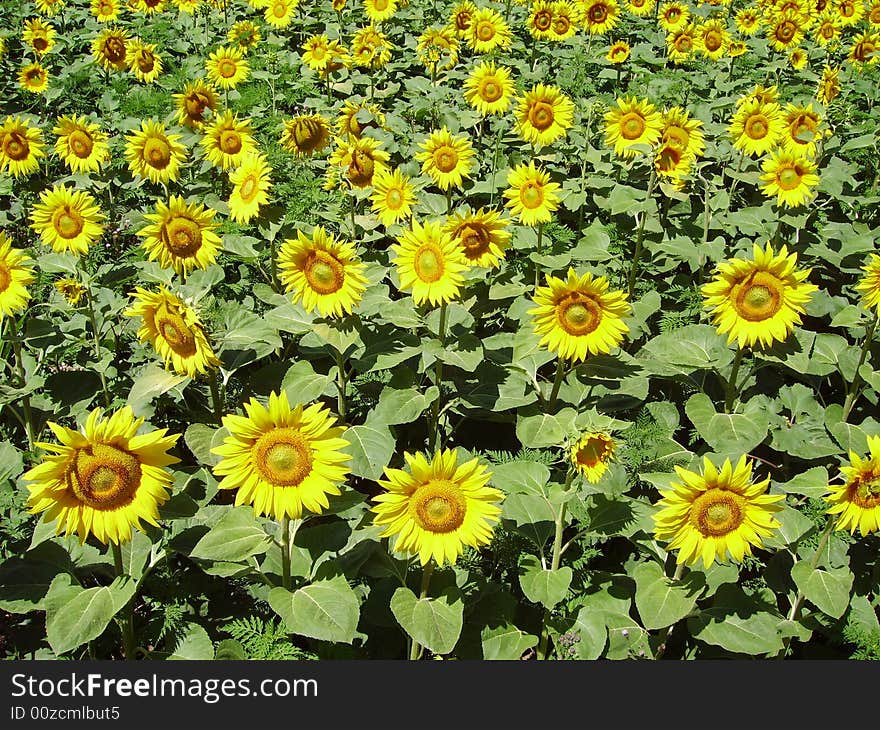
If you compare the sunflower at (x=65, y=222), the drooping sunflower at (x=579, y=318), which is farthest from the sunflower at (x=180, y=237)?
the drooping sunflower at (x=579, y=318)

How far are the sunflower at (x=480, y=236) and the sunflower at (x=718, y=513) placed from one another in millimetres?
1536

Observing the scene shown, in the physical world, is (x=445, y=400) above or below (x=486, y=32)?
below

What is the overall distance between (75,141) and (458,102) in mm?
3619

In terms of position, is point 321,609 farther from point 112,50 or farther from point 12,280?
point 112,50

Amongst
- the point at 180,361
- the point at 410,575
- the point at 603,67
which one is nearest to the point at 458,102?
the point at 603,67

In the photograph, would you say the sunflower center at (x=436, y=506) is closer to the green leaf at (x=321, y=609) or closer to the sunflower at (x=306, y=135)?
the green leaf at (x=321, y=609)

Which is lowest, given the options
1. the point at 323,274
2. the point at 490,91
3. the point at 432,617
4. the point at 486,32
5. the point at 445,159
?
the point at 432,617

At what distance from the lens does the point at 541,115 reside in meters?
5.63

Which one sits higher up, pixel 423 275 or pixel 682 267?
pixel 682 267

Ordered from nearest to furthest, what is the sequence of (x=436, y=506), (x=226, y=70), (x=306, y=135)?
1. (x=436, y=506)
2. (x=306, y=135)
3. (x=226, y=70)

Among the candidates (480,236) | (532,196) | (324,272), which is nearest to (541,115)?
(532,196)

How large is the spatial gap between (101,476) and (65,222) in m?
2.45

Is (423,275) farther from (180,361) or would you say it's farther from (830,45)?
(830,45)

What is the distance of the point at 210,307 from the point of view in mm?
3896
